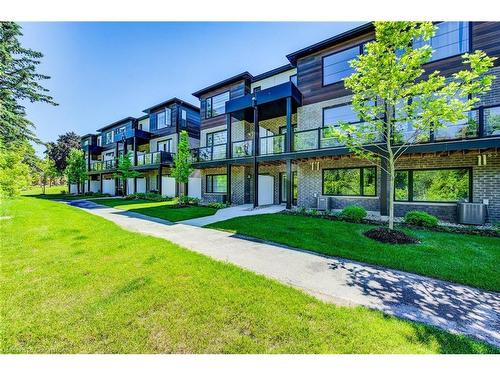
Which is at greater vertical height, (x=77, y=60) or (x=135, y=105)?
(x=135, y=105)

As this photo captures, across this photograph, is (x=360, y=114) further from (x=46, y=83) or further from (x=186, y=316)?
(x=46, y=83)

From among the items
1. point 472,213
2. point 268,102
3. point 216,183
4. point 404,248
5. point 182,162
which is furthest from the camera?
point 216,183

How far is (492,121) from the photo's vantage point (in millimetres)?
8305

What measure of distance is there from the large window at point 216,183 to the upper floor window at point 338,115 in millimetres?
8839

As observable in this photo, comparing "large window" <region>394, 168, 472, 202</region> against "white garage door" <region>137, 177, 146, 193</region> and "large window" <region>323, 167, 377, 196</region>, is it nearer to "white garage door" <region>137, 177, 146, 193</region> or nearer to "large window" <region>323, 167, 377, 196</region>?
"large window" <region>323, 167, 377, 196</region>

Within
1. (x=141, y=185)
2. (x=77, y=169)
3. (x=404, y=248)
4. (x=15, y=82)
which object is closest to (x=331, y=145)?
(x=404, y=248)

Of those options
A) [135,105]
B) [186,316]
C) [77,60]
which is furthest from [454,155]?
[135,105]

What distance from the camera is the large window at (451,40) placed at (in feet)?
32.3

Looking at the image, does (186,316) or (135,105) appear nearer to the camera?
(186,316)

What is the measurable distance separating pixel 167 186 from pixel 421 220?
65.9 feet

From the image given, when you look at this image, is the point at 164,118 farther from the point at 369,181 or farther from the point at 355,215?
the point at 355,215

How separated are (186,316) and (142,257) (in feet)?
9.40

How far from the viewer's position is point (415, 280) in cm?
437
